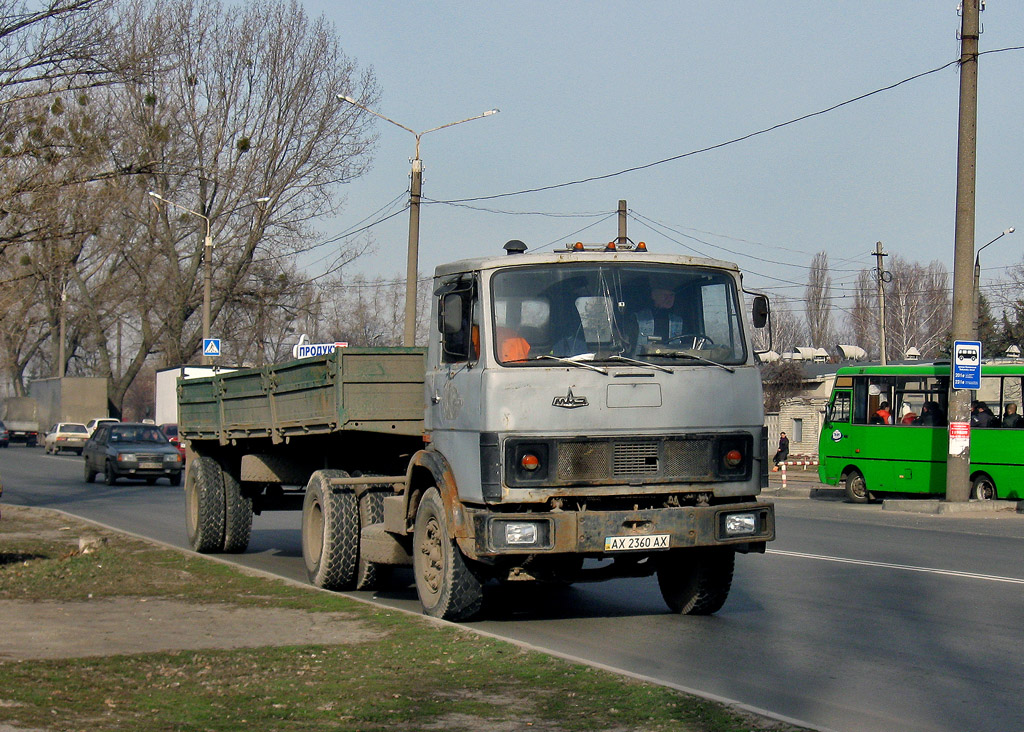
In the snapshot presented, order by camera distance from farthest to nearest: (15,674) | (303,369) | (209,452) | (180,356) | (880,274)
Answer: (180,356) → (880,274) → (209,452) → (303,369) → (15,674)

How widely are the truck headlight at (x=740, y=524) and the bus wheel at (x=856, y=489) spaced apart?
17.8m

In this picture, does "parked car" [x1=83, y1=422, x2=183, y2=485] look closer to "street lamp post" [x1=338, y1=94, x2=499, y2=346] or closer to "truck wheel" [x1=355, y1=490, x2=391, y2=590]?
"street lamp post" [x1=338, y1=94, x2=499, y2=346]

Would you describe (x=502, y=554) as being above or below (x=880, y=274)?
below

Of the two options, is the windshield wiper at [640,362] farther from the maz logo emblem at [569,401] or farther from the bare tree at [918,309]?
the bare tree at [918,309]

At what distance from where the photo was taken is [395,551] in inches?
411

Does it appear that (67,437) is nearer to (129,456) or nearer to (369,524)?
(129,456)

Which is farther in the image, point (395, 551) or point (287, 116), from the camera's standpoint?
point (287, 116)

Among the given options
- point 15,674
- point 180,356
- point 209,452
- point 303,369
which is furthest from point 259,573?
point 180,356

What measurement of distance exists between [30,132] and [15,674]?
8420 millimetres

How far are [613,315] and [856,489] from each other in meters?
18.5

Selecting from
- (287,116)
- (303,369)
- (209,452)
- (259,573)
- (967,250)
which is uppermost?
(287,116)

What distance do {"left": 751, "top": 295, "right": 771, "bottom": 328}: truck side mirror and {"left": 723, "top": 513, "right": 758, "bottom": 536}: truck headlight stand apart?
137 centimetres

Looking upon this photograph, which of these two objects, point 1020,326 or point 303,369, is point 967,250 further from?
point 1020,326

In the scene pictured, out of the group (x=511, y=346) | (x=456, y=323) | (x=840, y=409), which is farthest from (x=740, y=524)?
(x=840, y=409)
